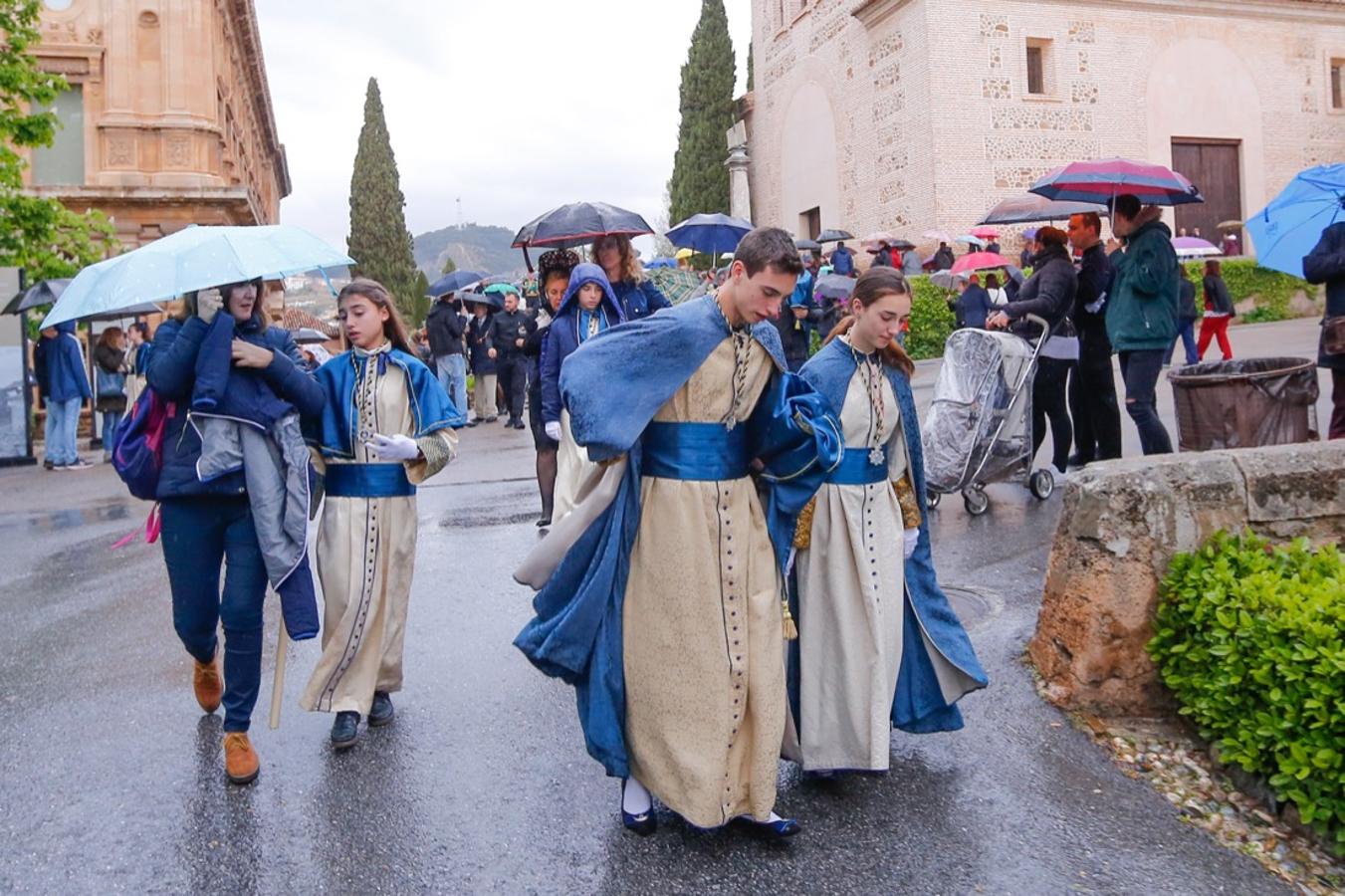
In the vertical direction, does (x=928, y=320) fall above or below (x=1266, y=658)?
above

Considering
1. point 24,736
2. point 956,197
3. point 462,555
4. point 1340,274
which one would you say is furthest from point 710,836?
point 956,197

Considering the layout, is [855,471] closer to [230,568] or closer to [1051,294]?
[230,568]

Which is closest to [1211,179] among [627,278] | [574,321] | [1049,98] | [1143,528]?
Result: [1049,98]

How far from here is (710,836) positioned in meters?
3.78

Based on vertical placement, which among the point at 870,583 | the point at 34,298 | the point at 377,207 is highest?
the point at 377,207

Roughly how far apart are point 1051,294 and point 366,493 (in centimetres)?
548

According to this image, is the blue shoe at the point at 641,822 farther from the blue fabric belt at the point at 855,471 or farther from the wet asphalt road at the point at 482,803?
the blue fabric belt at the point at 855,471

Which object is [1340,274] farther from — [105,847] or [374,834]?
[105,847]

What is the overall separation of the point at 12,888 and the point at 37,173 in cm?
2842

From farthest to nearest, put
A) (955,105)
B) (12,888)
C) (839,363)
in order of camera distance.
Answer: (955,105), (839,363), (12,888)

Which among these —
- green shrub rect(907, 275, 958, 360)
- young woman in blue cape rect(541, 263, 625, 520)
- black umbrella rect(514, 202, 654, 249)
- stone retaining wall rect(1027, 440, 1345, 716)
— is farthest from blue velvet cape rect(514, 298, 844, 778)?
green shrub rect(907, 275, 958, 360)

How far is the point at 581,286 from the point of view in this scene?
22.3 ft

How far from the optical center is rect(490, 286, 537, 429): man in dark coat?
651 inches

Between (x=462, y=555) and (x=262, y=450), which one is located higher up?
(x=262, y=450)
